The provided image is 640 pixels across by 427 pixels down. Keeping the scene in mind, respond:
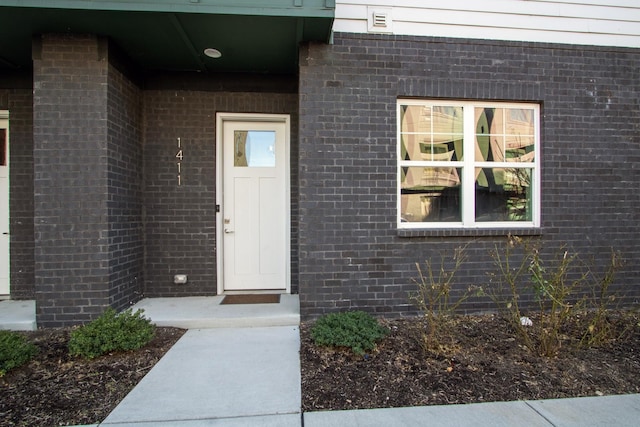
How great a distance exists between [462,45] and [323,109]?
6.47 feet

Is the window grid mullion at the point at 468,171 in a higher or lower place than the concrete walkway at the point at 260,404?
higher

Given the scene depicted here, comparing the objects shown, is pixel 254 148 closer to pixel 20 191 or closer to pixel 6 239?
pixel 20 191

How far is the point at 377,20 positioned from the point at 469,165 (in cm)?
214

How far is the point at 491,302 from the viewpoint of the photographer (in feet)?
15.3

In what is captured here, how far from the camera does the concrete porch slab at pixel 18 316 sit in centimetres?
419

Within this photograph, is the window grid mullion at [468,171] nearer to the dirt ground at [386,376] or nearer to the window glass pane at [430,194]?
the window glass pane at [430,194]

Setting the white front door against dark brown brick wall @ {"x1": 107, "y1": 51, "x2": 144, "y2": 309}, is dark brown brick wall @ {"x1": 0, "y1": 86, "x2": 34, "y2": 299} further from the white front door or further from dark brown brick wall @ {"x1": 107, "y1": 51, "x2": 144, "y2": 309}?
dark brown brick wall @ {"x1": 107, "y1": 51, "x2": 144, "y2": 309}

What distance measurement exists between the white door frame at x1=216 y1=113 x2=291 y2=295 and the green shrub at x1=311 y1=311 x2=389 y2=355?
5.68 feet

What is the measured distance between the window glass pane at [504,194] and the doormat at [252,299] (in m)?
2.95

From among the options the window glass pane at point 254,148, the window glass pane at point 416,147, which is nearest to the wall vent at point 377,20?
the window glass pane at point 416,147

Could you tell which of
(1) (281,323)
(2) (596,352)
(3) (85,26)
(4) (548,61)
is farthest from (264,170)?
(2) (596,352)

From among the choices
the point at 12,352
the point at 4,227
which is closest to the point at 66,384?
the point at 12,352

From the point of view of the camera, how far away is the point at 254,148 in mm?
5523

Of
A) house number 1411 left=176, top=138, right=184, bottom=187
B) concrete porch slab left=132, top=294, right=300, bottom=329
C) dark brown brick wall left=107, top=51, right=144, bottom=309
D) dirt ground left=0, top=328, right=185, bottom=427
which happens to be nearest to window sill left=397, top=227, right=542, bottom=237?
concrete porch slab left=132, top=294, right=300, bottom=329
